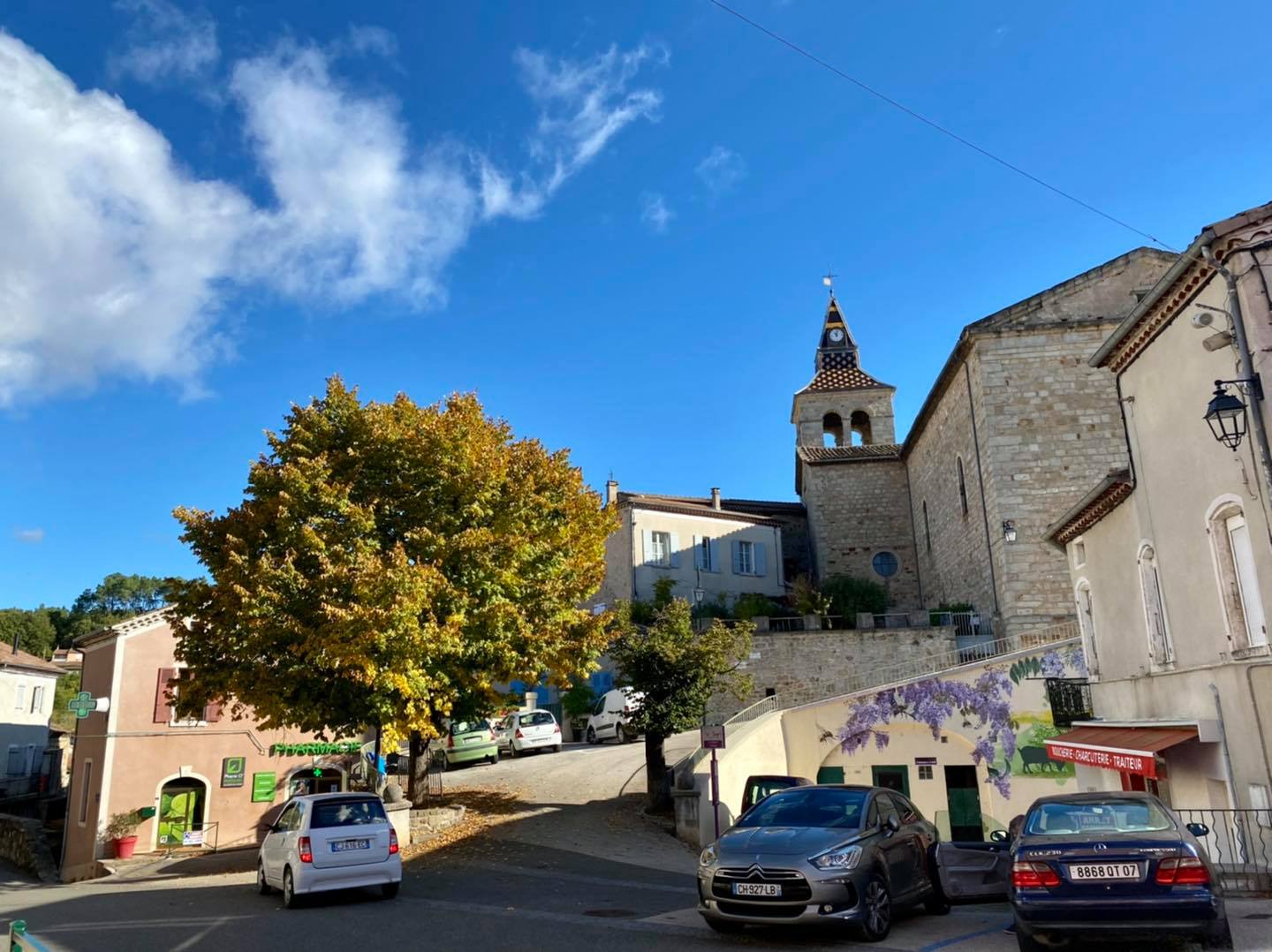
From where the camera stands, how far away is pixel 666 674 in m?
20.4

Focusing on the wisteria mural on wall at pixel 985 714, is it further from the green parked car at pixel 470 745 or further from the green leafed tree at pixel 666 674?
the green parked car at pixel 470 745

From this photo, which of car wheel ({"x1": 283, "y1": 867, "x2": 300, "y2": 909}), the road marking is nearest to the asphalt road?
the road marking

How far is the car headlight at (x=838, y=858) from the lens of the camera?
7.92 meters

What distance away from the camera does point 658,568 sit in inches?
1512

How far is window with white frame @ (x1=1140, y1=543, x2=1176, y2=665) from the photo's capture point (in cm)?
1344

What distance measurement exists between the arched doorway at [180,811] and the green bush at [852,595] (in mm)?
21424

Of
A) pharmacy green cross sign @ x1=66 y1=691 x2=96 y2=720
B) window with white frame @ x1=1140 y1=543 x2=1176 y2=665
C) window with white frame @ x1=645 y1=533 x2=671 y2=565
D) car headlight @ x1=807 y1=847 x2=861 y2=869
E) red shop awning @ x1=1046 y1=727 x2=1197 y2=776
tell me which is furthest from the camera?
window with white frame @ x1=645 y1=533 x2=671 y2=565

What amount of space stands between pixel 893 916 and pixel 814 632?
2186 centimetres

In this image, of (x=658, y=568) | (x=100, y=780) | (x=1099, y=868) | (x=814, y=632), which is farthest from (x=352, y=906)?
(x=658, y=568)

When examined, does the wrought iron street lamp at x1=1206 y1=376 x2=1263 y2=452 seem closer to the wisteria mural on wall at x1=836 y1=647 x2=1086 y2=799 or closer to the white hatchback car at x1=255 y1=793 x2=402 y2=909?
the white hatchback car at x1=255 y1=793 x2=402 y2=909

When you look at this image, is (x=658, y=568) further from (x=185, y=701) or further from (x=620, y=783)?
(x=185, y=701)

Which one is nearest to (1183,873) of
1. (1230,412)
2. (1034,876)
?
(1034,876)

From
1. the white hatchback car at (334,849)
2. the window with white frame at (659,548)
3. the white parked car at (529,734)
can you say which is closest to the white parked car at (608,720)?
the white parked car at (529,734)

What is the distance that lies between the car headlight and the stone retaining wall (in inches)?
1033
